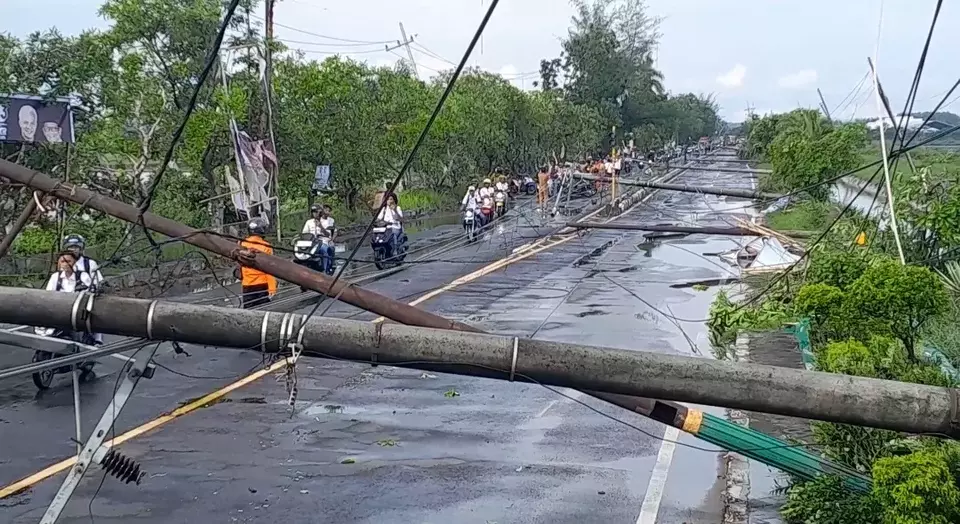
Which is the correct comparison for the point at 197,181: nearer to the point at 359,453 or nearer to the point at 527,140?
the point at 359,453

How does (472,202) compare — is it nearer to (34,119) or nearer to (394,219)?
(394,219)

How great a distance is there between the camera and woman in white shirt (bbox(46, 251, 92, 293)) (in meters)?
12.5

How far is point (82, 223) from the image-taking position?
2119 centimetres

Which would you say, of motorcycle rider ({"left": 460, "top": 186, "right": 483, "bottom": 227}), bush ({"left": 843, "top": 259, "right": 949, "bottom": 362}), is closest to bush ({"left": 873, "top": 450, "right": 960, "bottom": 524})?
bush ({"left": 843, "top": 259, "right": 949, "bottom": 362})

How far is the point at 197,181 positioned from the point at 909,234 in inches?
655

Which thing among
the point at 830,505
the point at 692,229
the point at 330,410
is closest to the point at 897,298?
→ the point at 830,505

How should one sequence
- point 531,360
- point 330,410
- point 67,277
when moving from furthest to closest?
point 67,277
point 330,410
point 531,360

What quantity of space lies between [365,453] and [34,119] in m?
11.1

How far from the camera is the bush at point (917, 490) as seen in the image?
6.44 m

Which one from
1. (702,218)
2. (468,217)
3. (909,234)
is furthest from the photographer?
(702,218)

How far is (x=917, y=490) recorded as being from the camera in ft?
21.2

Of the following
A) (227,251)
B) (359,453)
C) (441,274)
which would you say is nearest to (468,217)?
(441,274)

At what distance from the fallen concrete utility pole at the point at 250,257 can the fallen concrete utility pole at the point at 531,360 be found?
0.69 m

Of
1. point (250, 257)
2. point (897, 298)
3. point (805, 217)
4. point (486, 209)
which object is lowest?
point (805, 217)
